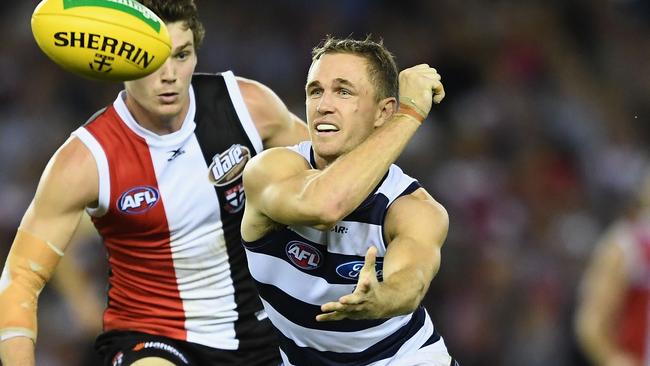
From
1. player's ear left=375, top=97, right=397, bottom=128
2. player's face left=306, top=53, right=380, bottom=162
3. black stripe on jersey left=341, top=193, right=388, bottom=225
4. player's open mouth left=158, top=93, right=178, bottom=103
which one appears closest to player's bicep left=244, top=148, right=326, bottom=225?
player's face left=306, top=53, right=380, bottom=162

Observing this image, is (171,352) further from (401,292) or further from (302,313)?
(401,292)

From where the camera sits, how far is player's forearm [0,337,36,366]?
4.77 m

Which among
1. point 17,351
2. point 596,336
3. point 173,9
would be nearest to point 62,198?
point 17,351

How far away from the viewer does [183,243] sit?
5336 millimetres

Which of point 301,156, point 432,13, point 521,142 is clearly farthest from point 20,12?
point 301,156

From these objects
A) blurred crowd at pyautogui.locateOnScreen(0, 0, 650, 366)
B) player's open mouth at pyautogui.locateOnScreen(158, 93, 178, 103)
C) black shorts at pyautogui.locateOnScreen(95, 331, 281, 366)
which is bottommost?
blurred crowd at pyautogui.locateOnScreen(0, 0, 650, 366)

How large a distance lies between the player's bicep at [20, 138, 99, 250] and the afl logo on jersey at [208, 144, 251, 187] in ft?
1.87

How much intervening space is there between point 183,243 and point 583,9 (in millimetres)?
7912

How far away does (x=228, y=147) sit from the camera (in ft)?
17.8

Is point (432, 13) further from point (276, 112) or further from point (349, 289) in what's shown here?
point (349, 289)

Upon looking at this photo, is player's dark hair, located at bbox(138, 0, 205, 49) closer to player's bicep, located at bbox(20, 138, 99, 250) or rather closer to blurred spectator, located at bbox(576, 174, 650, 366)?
player's bicep, located at bbox(20, 138, 99, 250)

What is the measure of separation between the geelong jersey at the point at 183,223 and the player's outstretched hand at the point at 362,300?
1672 millimetres

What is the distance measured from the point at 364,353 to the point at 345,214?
0.69 meters

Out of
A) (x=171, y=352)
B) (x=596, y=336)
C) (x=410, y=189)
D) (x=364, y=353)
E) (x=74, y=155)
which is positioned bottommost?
(x=596, y=336)
